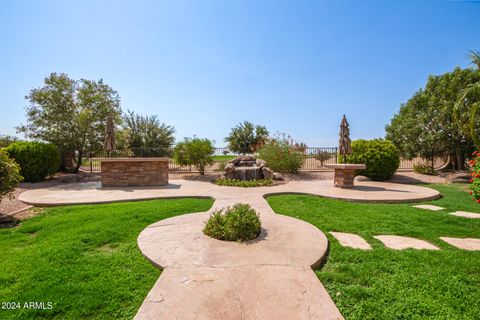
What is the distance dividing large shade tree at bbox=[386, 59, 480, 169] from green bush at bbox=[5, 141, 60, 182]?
18.2 m

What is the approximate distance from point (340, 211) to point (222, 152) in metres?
12.0

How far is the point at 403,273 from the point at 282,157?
9575 mm

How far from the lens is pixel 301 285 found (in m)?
2.17

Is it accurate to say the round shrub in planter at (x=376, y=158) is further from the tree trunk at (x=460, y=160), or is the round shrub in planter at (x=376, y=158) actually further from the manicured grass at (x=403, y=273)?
the tree trunk at (x=460, y=160)

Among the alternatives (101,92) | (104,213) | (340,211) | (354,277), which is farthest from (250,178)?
(101,92)

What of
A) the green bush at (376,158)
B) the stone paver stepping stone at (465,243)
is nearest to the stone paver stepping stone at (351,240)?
the stone paver stepping stone at (465,243)

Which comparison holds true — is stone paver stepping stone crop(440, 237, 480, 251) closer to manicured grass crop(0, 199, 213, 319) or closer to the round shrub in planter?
Result: manicured grass crop(0, 199, 213, 319)

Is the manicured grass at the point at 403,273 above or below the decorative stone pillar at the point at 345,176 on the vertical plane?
below

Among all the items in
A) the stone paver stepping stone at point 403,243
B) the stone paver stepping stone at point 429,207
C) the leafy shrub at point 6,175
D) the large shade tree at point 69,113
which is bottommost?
the stone paver stepping stone at point 403,243

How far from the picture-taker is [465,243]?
3.33 metres

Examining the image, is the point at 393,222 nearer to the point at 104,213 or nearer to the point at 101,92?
the point at 104,213

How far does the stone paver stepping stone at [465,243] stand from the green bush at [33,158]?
1313 cm

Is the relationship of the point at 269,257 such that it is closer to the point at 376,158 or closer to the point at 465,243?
the point at 465,243

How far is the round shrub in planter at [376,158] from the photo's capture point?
9719 mm
